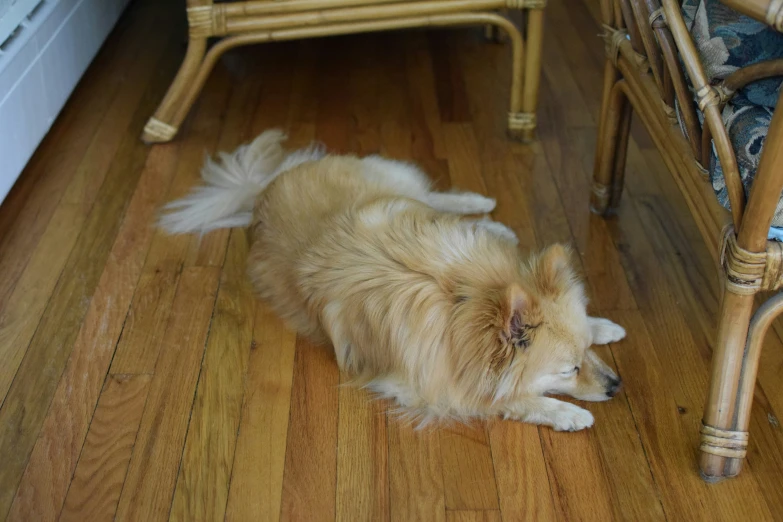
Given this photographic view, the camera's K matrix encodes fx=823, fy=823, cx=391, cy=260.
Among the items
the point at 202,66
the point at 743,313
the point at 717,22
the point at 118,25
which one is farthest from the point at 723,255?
the point at 118,25

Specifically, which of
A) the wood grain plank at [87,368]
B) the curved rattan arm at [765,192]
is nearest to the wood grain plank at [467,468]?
the curved rattan arm at [765,192]

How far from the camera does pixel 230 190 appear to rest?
2.27 meters

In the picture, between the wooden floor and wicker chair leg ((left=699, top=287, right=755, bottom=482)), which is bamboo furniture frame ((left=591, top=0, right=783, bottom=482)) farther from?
the wooden floor

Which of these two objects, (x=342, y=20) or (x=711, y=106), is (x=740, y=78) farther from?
(x=342, y=20)

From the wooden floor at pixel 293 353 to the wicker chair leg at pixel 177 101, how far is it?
51 millimetres

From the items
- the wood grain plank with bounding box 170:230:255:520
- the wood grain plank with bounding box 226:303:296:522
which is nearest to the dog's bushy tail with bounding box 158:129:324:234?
the wood grain plank with bounding box 170:230:255:520

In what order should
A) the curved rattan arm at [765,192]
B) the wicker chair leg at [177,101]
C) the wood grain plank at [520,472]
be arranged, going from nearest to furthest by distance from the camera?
the curved rattan arm at [765,192]
the wood grain plank at [520,472]
the wicker chair leg at [177,101]

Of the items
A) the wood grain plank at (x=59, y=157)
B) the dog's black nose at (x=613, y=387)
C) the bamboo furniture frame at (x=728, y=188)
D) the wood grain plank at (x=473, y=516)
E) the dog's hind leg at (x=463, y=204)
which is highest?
the bamboo furniture frame at (x=728, y=188)

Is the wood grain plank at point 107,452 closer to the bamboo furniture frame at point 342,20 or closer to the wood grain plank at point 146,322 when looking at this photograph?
the wood grain plank at point 146,322

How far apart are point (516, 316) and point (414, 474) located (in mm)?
366

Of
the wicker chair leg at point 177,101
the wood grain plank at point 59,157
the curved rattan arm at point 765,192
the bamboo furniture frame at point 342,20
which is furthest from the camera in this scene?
the wicker chair leg at point 177,101

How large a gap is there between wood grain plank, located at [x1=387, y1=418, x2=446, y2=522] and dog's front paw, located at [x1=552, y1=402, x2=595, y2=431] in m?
0.24

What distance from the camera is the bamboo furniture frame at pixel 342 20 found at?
7.63ft

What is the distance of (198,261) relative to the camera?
2168 millimetres
